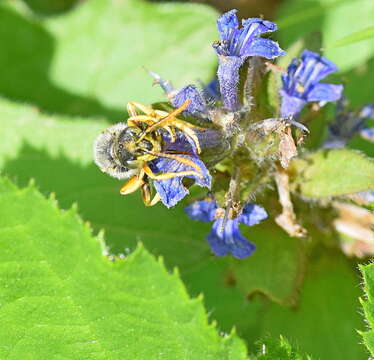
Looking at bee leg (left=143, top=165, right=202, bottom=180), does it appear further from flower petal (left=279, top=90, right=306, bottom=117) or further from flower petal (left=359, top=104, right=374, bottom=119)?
flower petal (left=359, top=104, right=374, bottom=119)

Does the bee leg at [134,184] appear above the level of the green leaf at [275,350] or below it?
above

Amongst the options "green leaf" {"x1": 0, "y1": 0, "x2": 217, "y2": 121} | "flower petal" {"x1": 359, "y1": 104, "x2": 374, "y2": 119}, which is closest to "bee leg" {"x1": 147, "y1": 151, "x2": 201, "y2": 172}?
"flower petal" {"x1": 359, "y1": 104, "x2": 374, "y2": 119}

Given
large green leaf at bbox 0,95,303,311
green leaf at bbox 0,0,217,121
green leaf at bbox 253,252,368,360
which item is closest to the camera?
large green leaf at bbox 0,95,303,311

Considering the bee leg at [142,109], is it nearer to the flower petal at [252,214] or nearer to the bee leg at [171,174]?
the bee leg at [171,174]

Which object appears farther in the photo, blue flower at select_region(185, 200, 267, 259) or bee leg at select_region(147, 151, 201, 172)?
blue flower at select_region(185, 200, 267, 259)

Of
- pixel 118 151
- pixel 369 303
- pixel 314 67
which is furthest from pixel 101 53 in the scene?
pixel 369 303

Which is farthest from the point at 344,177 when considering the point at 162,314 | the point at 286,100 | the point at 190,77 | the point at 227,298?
the point at 190,77

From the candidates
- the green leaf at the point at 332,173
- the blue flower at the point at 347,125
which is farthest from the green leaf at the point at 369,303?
the blue flower at the point at 347,125

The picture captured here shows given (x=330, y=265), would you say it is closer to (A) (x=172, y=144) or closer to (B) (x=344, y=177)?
(B) (x=344, y=177)
